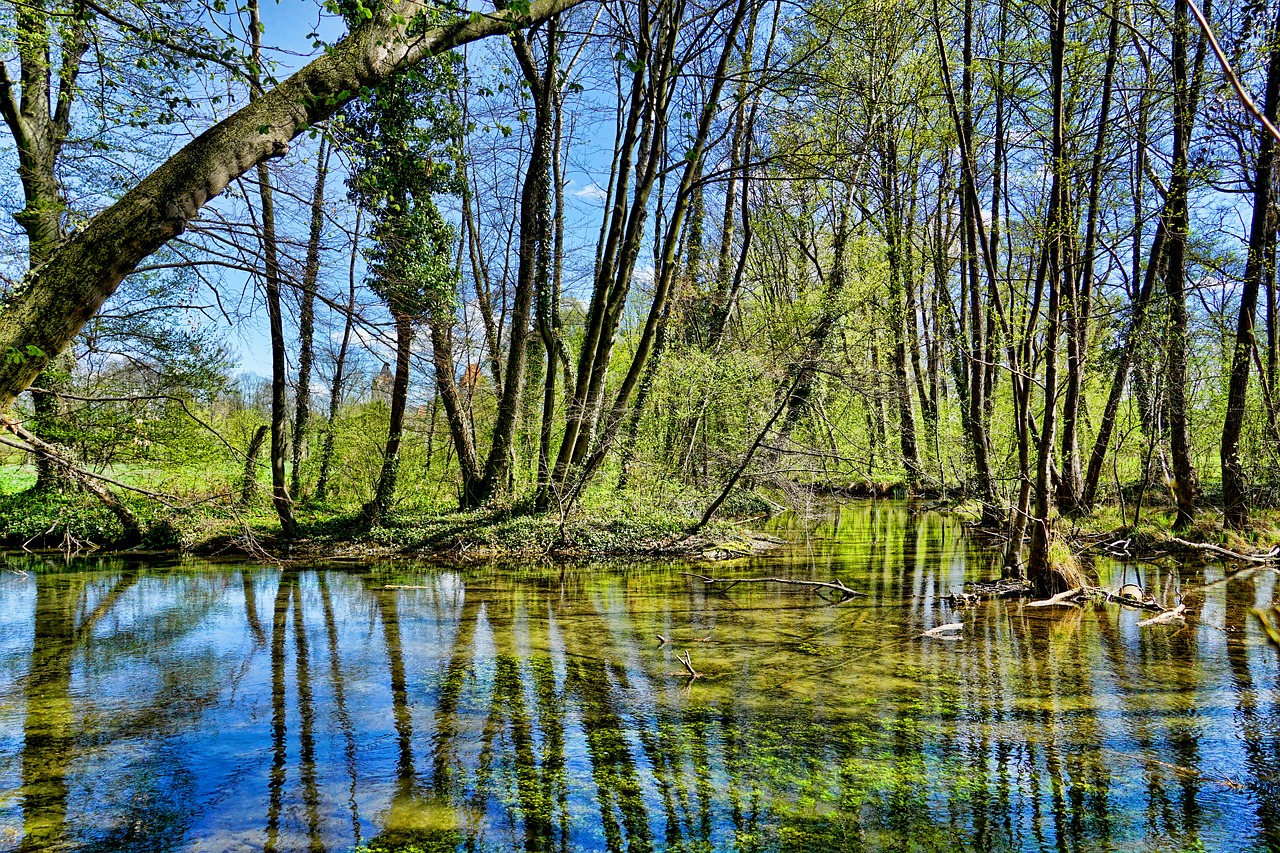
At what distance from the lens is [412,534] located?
14.1m

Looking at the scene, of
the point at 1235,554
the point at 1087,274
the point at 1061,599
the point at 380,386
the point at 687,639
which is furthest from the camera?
the point at 380,386

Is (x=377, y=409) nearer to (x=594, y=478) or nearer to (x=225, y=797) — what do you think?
(x=594, y=478)

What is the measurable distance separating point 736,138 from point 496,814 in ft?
45.7

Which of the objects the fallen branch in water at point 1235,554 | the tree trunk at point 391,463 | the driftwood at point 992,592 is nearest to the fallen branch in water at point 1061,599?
the driftwood at point 992,592

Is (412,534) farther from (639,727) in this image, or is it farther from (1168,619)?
(1168,619)

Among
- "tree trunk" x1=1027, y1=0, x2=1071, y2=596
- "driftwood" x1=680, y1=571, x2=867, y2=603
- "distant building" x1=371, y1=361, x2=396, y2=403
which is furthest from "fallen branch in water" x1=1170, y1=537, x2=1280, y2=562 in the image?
"distant building" x1=371, y1=361, x2=396, y2=403

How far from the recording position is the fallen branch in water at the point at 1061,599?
830 cm

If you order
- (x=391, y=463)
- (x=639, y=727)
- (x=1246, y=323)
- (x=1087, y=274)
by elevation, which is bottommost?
(x=639, y=727)

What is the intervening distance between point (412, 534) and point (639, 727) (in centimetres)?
1007

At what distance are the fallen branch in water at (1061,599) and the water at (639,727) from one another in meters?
0.12

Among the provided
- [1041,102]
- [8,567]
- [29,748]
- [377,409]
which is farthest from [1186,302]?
[8,567]

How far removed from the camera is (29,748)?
15.7ft

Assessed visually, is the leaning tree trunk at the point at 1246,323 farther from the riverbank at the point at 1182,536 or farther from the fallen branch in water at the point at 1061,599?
the fallen branch in water at the point at 1061,599

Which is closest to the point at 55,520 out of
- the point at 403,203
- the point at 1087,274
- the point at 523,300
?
the point at 523,300
